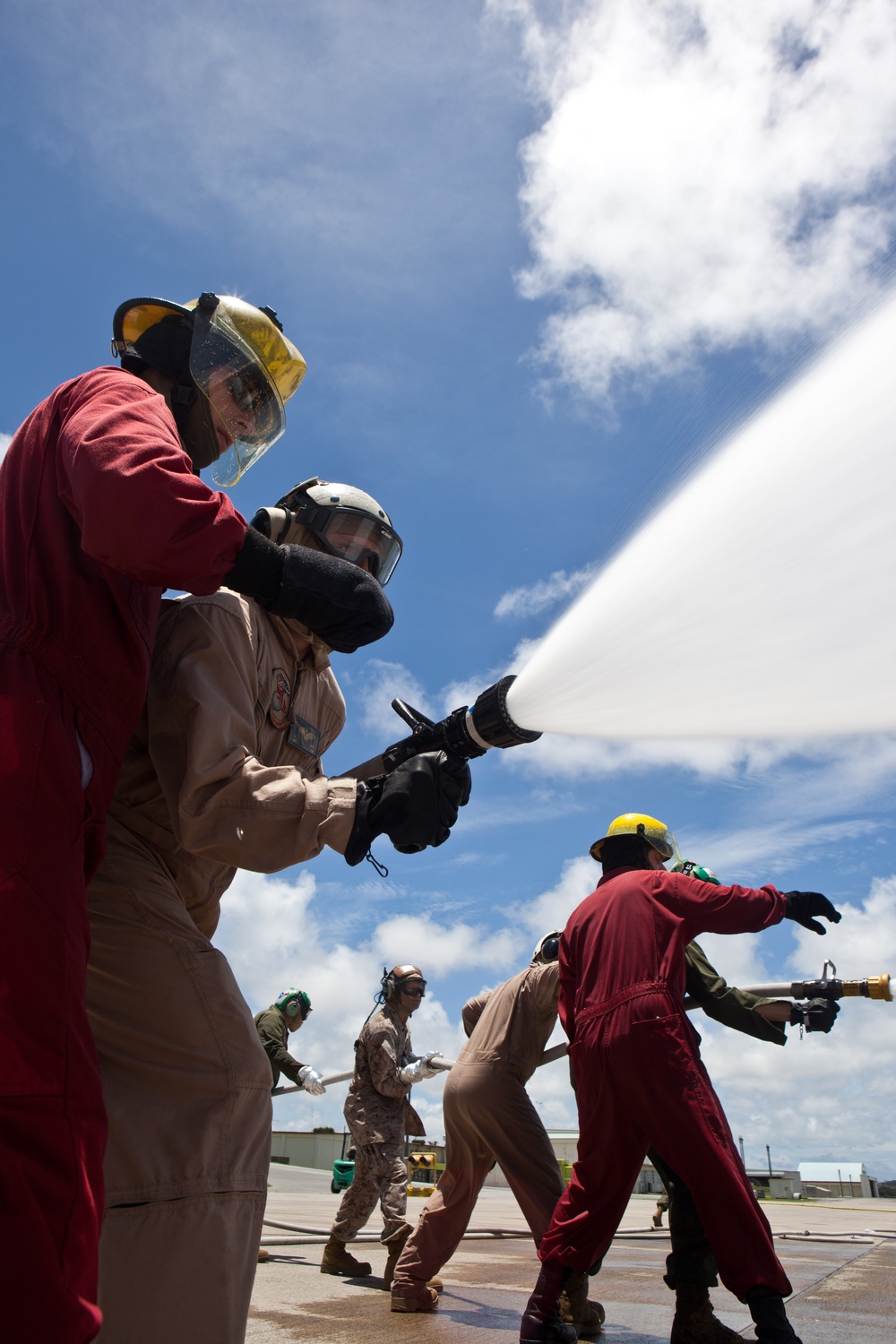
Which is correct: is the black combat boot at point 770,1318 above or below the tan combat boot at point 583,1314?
above

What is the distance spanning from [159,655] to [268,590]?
439 millimetres

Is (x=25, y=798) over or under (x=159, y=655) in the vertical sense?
under

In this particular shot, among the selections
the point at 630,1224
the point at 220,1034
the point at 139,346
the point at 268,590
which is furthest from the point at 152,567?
the point at 630,1224

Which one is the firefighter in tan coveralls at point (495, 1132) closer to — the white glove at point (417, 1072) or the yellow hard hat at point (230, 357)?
the white glove at point (417, 1072)

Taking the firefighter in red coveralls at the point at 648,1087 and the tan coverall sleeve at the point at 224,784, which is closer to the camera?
the tan coverall sleeve at the point at 224,784

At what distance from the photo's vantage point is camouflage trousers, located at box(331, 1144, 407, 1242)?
5496mm

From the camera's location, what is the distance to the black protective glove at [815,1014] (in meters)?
4.73

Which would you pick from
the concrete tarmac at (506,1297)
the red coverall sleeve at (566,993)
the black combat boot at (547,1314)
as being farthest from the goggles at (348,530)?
the concrete tarmac at (506,1297)

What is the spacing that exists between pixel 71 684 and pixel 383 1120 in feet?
18.3

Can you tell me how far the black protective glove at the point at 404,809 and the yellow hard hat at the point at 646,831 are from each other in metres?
2.78

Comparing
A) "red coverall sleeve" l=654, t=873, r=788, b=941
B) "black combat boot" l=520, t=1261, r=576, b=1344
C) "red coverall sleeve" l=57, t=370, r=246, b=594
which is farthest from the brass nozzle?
"red coverall sleeve" l=57, t=370, r=246, b=594

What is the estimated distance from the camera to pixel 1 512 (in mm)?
1813

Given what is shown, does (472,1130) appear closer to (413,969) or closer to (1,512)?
(413,969)

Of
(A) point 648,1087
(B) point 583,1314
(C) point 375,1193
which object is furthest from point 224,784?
(C) point 375,1193
